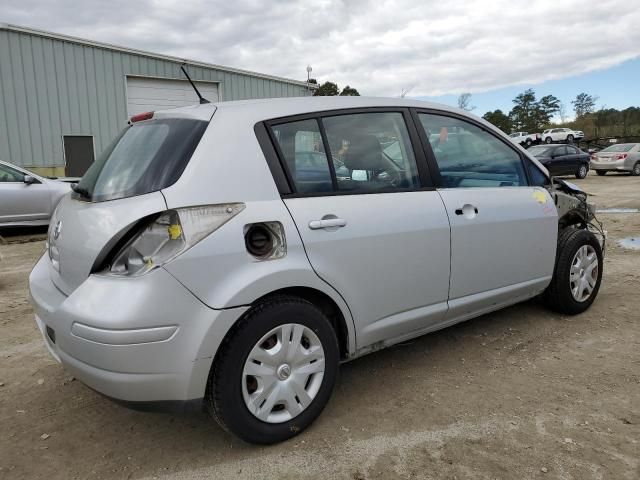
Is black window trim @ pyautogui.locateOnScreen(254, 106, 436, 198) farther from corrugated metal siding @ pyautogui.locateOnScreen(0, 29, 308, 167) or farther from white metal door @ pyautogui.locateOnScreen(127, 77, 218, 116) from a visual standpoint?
corrugated metal siding @ pyautogui.locateOnScreen(0, 29, 308, 167)

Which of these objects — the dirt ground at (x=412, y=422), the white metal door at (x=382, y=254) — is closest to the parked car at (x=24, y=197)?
the dirt ground at (x=412, y=422)

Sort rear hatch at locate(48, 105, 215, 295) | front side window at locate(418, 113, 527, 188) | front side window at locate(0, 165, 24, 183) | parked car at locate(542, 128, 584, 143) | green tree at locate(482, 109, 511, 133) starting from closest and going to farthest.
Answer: rear hatch at locate(48, 105, 215, 295) → front side window at locate(418, 113, 527, 188) → front side window at locate(0, 165, 24, 183) → parked car at locate(542, 128, 584, 143) → green tree at locate(482, 109, 511, 133)

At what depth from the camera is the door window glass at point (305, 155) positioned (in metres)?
2.56

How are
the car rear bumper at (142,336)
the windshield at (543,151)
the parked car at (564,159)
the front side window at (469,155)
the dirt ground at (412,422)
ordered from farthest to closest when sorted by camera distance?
1. the windshield at (543,151)
2. the parked car at (564,159)
3. the front side window at (469,155)
4. the dirt ground at (412,422)
5. the car rear bumper at (142,336)

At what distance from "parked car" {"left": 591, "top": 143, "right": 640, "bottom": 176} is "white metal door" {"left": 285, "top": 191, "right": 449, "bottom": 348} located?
22.0 meters

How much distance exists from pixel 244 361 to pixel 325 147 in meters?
1.16

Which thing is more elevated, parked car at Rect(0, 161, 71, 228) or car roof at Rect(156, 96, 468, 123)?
car roof at Rect(156, 96, 468, 123)

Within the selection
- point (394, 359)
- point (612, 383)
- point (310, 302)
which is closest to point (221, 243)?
point (310, 302)

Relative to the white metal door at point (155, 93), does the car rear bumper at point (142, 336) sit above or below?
below

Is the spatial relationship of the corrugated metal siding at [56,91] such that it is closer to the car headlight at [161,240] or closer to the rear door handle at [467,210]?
the car headlight at [161,240]

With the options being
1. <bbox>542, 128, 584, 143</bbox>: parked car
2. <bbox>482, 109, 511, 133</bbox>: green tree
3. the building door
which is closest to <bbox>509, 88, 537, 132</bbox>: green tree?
<bbox>482, 109, 511, 133</bbox>: green tree

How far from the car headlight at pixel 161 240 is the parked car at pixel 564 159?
2029 cm

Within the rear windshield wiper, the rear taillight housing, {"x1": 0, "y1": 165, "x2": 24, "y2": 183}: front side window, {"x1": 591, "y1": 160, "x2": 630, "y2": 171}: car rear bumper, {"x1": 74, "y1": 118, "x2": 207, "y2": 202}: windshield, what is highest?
the rear taillight housing

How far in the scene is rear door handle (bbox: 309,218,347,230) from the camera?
2484mm
